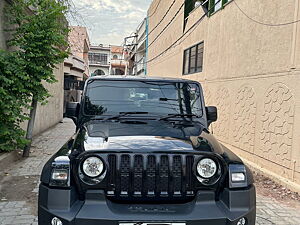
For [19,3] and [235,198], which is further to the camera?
[19,3]

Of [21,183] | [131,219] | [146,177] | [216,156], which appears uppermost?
[216,156]

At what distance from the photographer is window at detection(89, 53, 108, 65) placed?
53.9 metres

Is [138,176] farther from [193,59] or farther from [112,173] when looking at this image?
[193,59]

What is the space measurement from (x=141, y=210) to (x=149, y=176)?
28 centimetres

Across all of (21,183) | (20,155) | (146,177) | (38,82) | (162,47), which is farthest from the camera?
(162,47)

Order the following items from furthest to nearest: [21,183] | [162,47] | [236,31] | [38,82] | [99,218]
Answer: [162,47] → [236,31] → [38,82] → [21,183] → [99,218]

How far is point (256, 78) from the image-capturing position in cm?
655

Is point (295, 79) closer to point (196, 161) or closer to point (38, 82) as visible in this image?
→ point (196, 161)

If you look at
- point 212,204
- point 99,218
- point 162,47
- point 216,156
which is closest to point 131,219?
point 99,218

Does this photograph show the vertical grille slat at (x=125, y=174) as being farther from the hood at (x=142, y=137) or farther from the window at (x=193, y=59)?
the window at (x=193, y=59)

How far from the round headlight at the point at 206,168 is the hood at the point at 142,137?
0.38 ft

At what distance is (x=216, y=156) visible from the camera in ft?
8.07

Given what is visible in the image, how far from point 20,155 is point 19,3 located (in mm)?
3467

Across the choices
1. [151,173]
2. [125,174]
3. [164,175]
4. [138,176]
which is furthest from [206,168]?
[125,174]
